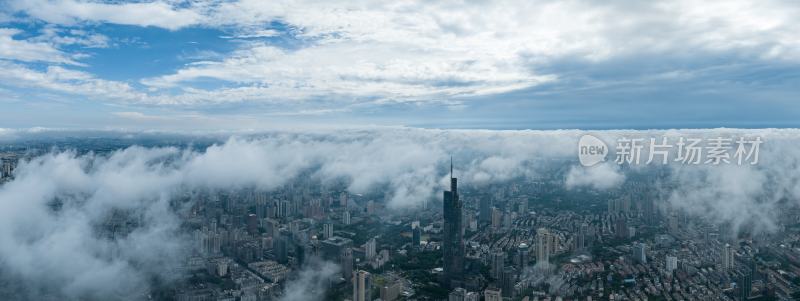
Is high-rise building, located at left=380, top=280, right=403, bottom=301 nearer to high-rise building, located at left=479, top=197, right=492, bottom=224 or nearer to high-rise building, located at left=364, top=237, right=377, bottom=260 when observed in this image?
high-rise building, located at left=364, top=237, right=377, bottom=260

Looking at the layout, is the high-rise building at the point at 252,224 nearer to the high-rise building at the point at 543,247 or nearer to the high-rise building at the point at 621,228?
the high-rise building at the point at 543,247

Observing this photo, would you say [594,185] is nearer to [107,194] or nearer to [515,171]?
[515,171]

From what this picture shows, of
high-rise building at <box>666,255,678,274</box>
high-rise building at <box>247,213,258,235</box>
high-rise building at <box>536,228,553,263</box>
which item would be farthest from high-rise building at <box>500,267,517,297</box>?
high-rise building at <box>247,213,258,235</box>

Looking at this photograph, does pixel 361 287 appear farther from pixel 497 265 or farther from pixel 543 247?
pixel 543 247

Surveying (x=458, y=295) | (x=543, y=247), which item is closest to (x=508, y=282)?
(x=458, y=295)

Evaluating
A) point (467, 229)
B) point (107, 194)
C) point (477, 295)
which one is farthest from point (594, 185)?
point (107, 194)
